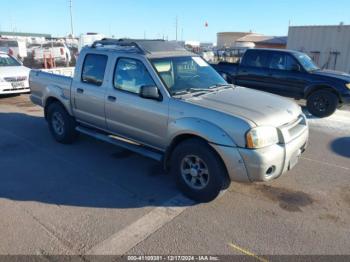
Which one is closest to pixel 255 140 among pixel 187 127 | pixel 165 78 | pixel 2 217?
pixel 187 127

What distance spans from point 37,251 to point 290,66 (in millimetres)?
8216

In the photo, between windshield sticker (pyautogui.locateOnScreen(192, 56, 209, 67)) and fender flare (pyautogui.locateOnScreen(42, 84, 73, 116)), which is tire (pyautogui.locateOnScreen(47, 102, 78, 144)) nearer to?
fender flare (pyautogui.locateOnScreen(42, 84, 73, 116))

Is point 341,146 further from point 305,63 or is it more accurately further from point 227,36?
point 227,36

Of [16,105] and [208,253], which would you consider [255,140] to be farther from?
[16,105]

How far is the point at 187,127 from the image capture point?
3723 millimetres

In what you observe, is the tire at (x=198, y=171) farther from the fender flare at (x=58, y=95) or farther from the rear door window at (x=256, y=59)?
the rear door window at (x=256, y=59)

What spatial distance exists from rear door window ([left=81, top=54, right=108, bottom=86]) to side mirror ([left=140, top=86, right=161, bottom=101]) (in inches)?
45.7

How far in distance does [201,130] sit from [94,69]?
7.88ft

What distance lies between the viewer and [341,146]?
6.20m

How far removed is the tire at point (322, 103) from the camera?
27.2 feet

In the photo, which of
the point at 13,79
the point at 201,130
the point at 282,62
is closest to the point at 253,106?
the point at 201,130

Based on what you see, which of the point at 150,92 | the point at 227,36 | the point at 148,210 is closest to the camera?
the point at 148,210

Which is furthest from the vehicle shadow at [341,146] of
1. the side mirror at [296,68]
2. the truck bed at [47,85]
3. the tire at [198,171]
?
the truck bed at [47,85]

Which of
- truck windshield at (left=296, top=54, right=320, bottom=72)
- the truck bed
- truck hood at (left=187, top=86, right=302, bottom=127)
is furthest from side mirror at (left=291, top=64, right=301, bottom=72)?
the truck bed
